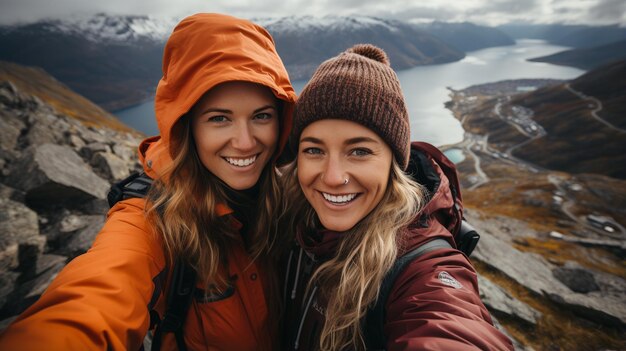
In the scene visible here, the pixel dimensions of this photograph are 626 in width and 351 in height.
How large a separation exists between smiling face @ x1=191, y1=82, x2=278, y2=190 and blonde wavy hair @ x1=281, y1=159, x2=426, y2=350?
1.40 metres

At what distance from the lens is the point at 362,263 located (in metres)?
2.53

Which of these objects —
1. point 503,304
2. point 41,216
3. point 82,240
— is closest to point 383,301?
point 82,240

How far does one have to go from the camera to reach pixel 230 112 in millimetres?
2824

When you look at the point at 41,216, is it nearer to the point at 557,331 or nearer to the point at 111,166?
the point at 111,166

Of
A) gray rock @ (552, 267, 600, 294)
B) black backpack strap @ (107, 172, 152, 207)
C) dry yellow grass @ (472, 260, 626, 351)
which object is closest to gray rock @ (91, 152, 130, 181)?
black backpack strap @ (107, 172, 152, 207)

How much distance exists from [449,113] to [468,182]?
68.1m

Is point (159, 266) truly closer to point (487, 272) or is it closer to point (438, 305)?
point (438, 305)

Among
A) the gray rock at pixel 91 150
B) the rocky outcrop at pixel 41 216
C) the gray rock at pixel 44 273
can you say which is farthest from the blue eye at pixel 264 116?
the gray rock at pixel 91 150

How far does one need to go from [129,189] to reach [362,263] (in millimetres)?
2500

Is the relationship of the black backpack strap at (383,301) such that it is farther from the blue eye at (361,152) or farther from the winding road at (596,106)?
the winding road at (596,106)

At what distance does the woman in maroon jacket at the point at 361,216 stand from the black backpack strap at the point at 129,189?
5.53 ft

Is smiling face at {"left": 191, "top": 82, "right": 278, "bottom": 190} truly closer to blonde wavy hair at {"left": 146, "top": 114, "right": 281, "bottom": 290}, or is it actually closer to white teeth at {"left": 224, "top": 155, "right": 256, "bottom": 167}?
white teeth at {"left": 224, "top": 155, "right": 256, "bottom": 167}

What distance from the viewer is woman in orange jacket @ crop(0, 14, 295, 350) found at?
2361 millimetres

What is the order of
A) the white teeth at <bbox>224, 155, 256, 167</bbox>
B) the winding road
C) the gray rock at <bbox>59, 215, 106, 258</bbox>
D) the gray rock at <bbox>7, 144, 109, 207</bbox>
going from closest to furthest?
the white teeth at <bbox>224, 155, 256, 167</bbox>
the gray rock at <bbox>59, 215, 106, 258</bbox>
the gray rock at <bbox>7, 144, 109, 207</bbox>
the winding road
